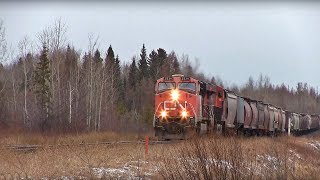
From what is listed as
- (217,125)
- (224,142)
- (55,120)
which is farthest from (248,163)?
(55,120)

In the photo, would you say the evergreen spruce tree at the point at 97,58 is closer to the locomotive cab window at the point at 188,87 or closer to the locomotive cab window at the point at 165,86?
the locomotive cab window at the point at 165,86

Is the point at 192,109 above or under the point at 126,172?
above

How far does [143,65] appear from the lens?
92.2 metres

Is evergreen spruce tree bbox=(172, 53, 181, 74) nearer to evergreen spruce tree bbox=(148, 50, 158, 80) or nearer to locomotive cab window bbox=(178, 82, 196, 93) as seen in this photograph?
evergreen spruce tree bbox=(148, 50, 158, 80)

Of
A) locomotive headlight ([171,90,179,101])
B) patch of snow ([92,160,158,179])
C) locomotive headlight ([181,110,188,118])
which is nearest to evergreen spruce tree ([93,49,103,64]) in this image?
locomotive headlight ([171,90,179,101])

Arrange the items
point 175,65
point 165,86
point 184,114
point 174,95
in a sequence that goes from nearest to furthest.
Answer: point 184,114 → point 174,95 → point 165,86 → point 175,65

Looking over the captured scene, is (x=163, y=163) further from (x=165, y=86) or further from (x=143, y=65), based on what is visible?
(x=143, y=65)

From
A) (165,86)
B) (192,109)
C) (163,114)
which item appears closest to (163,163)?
(192,109)

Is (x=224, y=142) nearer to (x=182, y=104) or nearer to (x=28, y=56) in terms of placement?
(x=182, y=104)

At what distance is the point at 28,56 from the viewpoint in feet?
210

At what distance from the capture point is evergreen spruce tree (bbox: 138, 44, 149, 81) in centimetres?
9128

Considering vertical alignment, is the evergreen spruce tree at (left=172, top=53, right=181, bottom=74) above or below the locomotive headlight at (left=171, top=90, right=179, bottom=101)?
above


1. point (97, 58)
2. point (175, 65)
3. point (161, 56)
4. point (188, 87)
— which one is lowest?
point (188, 87)

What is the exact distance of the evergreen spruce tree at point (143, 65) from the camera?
9128 cm
